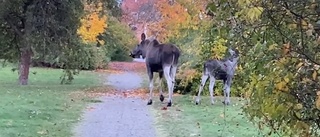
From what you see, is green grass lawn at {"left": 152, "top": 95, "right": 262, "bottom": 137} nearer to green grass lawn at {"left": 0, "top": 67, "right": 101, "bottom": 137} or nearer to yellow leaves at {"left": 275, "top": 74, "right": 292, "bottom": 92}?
green grass lawn at {"left": 0, "top": 67, "right": 101, "bottom": 137}

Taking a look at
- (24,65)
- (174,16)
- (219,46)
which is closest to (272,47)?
(219,46)

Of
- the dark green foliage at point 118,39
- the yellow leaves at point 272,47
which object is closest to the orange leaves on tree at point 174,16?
the yellow leaves at point 272,47

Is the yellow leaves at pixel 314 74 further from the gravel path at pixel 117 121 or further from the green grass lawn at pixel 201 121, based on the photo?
the gravel path at pixel 117 121

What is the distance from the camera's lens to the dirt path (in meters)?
13.2

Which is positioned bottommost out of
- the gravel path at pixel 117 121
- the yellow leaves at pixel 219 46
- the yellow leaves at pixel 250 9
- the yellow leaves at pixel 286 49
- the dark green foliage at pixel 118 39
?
the gravel path at pixel 117 121

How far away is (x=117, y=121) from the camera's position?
15.2m

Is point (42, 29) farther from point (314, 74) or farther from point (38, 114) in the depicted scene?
point (314, 74)

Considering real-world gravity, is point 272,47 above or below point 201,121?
above

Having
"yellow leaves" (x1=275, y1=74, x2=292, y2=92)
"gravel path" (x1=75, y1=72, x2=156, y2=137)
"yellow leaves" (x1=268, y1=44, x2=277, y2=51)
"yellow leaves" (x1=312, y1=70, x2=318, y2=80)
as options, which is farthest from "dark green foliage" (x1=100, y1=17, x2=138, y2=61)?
"yellow leaves" (x1=312, y1=70, x2=318, y2=80)

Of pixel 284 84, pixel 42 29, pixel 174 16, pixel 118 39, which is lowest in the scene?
pixel 284 84

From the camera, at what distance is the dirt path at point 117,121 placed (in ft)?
43.2

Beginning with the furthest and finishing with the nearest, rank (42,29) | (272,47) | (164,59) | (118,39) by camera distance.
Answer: (118,39)
(42,29)
(164,59)
(272,47)

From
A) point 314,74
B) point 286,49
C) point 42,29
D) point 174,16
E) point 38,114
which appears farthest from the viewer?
point 174,16

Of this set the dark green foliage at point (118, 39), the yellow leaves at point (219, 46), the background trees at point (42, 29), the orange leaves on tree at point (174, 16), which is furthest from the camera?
the dark green foliage at point (118, 39)
